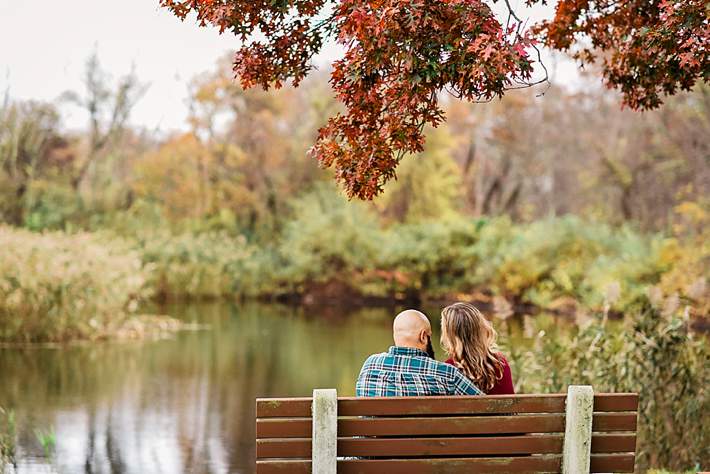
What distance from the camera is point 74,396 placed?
10.9 metres

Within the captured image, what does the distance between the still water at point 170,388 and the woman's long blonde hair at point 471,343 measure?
12.8 feet

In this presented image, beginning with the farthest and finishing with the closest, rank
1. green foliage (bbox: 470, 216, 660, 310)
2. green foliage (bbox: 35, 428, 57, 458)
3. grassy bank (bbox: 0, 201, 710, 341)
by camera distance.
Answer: green foliage (bbox: 470, 216, 660, 310) < grassy bank (bbox: 0, 201, 710, 341) < green foliage (bbox: 35, 428, 57, 458)

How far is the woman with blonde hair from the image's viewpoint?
3.65 meters

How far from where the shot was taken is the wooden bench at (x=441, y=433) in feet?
Answer: 11.1

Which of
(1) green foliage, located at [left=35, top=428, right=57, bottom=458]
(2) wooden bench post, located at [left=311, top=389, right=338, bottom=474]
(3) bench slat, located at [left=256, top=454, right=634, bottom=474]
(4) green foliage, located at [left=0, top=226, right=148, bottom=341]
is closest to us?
(2) wooden bench post, located at [left=311, top=389, right=338, bottom=474]

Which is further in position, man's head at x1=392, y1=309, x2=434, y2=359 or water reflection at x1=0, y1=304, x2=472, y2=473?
water reflection at x1=0, y1=304, x2=472, y2=473

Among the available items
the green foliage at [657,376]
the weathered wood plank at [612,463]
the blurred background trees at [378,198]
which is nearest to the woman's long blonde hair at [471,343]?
the weathered wood plank at [612,463]

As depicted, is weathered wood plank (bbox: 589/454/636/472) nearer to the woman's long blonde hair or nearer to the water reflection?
the woman's long blonde hair

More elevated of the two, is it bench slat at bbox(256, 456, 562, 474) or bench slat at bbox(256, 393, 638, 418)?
bench slat at bbox(256, 393, 638, 418)

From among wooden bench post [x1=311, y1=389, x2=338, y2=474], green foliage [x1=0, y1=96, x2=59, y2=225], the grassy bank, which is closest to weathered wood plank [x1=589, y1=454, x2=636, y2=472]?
wooden bench post [x1=311, y1=389, x2=338, y2=474]

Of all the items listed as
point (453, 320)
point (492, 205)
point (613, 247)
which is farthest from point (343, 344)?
point (492, 205)

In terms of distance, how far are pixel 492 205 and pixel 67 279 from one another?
19530 mm

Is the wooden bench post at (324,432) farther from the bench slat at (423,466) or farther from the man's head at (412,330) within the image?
the man's head at (412,330)

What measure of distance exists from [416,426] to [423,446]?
0.08 metres
